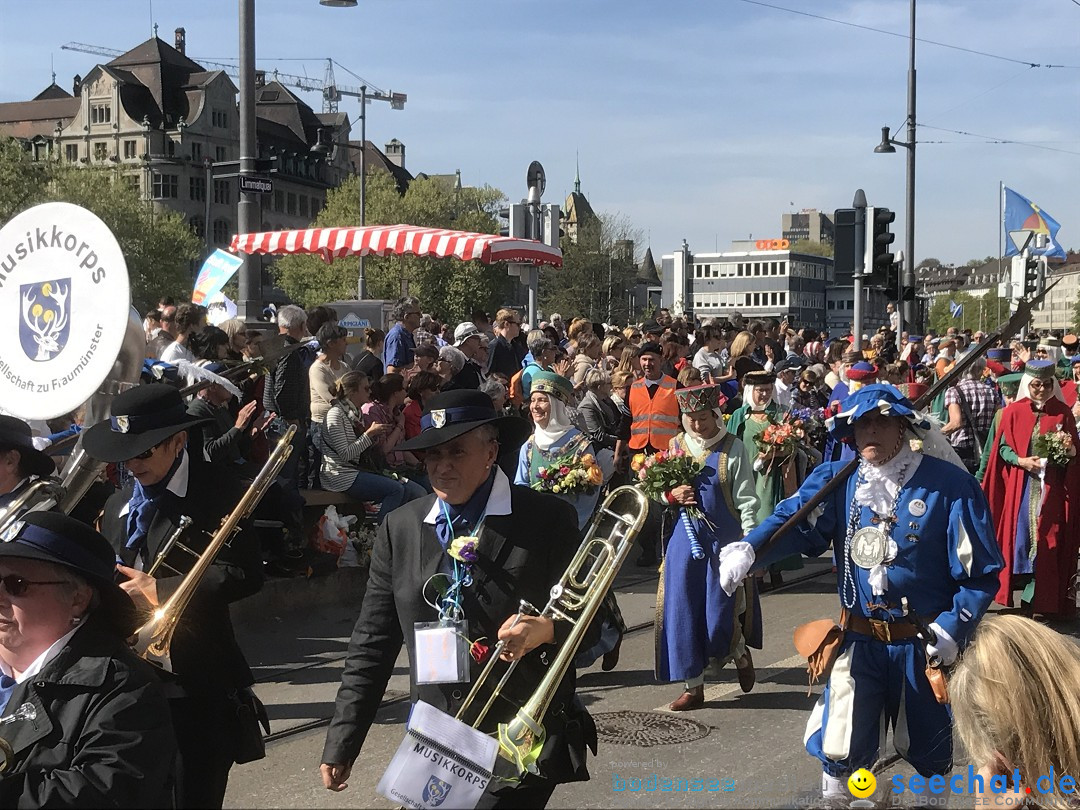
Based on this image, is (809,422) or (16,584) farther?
(809,422)

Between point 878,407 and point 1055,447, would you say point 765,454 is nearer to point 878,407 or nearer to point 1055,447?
point 1055,447

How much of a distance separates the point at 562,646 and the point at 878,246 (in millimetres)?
11498

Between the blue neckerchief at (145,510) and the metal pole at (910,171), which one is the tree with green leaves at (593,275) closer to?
the metal pole at (910,171)

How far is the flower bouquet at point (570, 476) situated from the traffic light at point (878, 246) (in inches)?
263

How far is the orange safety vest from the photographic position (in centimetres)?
1205

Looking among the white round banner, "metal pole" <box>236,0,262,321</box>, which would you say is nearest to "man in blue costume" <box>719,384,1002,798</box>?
the white round banner

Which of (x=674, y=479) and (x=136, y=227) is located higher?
(x=136, y=227)

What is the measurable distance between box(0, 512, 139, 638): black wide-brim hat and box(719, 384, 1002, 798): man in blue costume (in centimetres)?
249

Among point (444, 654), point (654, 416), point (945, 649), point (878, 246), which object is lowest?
point (945, 649)

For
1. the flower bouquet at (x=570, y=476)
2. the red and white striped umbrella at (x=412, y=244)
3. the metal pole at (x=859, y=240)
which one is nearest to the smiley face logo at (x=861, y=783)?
the flower bouquet at (x=570, y=476)

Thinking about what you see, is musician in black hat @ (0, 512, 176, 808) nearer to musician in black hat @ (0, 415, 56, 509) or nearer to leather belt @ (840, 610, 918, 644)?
musician in black hat @ (0, 415, 56, 509)

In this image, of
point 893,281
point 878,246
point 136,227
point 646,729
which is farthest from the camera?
point 136,227

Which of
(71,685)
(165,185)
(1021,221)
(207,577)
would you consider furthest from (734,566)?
(165,185)

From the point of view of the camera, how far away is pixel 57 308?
431cm
